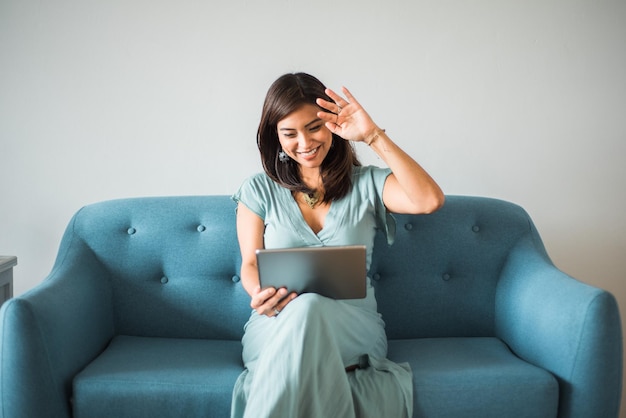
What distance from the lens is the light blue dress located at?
1.35 metres

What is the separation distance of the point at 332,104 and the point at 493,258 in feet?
2.75

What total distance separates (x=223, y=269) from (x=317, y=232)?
414 mm

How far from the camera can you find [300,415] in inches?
53.6

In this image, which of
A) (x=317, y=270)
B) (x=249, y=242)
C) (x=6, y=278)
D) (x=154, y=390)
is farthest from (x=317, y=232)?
(x=6, y=278)

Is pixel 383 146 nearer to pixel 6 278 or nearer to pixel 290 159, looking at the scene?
pixel 290 159

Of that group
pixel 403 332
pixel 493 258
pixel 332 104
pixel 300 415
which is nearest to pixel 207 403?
pixel 300 415

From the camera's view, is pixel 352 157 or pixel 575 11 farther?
pixel 575 11

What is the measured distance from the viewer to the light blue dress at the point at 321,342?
1.35m

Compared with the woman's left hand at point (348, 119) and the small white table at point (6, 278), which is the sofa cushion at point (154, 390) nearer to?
the small white table at point (6, 278)

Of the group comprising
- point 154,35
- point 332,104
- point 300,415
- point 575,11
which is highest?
point 575,11

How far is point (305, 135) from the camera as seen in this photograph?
171 cm

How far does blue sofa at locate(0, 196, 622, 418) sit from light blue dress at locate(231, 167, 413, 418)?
0.10 meters

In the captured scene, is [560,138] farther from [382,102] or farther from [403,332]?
[403,332]

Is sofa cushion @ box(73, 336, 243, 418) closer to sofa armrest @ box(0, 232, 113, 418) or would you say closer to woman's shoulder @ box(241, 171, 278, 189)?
sofa armrest @ box(0, 232, 113, 418)
